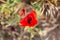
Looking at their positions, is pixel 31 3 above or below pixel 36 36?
above

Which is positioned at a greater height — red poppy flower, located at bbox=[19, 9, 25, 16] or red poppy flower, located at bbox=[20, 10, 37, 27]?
red poppy flower, located at bbox=[19, 9, 25, 16]

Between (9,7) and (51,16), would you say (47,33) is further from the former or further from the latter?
(9,7)

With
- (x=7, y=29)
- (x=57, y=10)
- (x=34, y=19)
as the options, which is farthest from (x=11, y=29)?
(x=57, y=10)

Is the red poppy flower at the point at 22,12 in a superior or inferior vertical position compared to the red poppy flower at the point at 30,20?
superior

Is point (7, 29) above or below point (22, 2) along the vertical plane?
below

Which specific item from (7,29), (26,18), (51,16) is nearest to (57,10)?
(51,16)

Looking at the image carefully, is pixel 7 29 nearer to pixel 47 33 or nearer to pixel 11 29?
pixel 11 29
